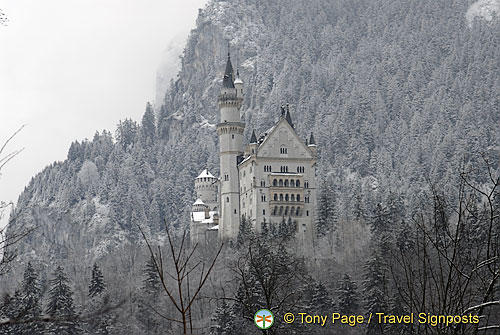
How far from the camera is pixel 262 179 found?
409 ft

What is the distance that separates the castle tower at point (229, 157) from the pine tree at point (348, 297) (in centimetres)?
3584

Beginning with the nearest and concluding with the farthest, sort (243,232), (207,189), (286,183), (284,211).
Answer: (243,232) < (284,211) < (286,183) < (207,189)

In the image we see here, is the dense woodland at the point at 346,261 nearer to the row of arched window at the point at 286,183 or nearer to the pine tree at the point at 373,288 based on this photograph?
the pine tree at the point at 373,288

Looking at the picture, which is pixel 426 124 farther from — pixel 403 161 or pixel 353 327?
pixel 353 327

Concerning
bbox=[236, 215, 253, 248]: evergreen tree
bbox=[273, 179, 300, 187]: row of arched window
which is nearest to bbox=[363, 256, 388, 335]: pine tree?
bbox=[236, 215, 253, 248]: evergreen tree

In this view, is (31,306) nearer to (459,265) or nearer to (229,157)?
(459,265)

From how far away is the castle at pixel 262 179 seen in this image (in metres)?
123

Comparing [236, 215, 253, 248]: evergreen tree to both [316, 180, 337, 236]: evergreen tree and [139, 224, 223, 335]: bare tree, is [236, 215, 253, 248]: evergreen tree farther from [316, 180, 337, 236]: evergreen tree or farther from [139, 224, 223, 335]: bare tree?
[316, 180, 337, 236]: evergreen tree

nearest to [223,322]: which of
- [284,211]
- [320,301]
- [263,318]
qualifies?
[320,301]

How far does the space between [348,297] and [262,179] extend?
3823cm

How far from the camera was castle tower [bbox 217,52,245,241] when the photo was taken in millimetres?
127188

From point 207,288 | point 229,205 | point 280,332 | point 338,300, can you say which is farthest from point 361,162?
point 280,332

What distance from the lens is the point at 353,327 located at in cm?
8431

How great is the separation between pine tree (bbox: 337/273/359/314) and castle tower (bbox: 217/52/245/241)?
35.8 meters
